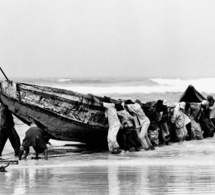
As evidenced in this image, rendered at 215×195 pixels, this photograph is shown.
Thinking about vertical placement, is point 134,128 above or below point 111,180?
above

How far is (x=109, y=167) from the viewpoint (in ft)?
54.6

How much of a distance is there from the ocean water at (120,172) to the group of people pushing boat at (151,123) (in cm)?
40

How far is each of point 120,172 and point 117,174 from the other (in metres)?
0.41

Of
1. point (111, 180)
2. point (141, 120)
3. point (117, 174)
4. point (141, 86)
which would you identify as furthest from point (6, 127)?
point (141, 86)

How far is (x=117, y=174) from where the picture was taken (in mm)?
15062

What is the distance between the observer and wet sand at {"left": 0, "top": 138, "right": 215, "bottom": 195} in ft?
41.7

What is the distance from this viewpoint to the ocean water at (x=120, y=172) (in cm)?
1274

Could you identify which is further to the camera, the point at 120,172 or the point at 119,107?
the point at 119,107

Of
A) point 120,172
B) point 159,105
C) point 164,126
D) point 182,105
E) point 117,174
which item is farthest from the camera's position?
point 182,105

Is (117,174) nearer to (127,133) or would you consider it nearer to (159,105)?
(127,133)

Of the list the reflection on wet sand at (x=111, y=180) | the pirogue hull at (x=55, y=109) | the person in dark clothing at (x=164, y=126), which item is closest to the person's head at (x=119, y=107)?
the pirogue hull at (x=55, y=109)

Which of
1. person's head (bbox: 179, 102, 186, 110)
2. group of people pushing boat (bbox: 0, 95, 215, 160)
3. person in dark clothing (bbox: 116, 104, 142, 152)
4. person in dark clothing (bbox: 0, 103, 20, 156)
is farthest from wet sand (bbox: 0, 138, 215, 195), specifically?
person's head (bbox: 179, 102, 186, 110)

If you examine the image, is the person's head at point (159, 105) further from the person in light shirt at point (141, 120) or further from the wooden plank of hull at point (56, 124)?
the wooden plank of hull at point (56, 124)

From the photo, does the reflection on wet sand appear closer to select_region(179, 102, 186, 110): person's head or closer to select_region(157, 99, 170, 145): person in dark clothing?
select_region(157, 99, 170, 145): person in dark clothing
